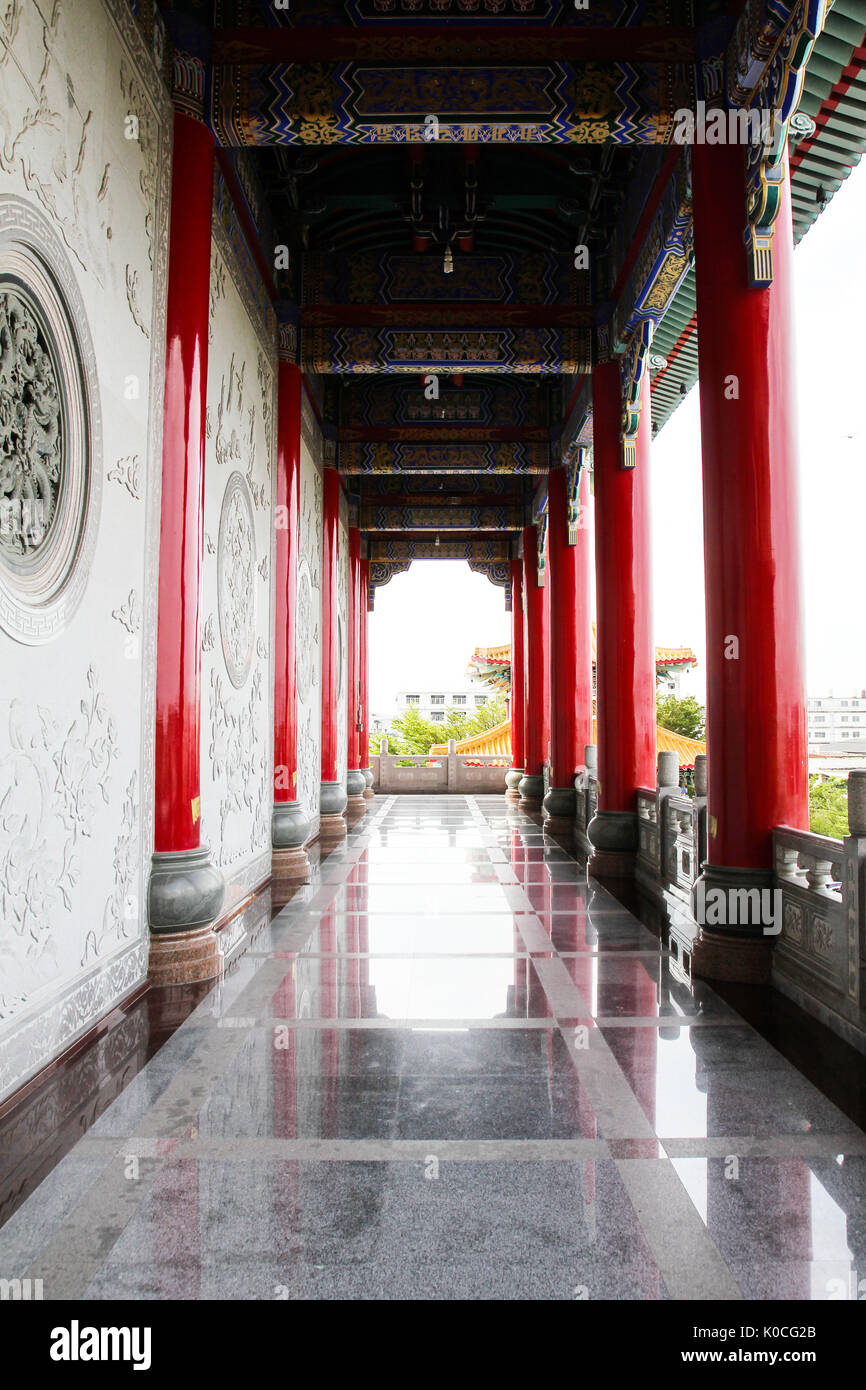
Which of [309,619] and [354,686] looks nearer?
[309,619]

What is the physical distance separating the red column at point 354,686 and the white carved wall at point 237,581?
6783 millimetres

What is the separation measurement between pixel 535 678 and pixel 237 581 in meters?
9.39

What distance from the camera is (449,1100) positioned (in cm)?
285

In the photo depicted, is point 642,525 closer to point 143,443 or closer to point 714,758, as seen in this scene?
point 714,758

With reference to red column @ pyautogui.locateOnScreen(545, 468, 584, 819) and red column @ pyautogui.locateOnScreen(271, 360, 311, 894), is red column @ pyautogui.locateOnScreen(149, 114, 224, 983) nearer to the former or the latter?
red column @ pyautogui.locateOnScreen(271, 360, 311, 894)

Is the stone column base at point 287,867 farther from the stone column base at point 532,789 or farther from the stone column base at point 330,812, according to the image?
the stone column base at point 532,789

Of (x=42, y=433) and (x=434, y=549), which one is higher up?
(x=434, y=549)

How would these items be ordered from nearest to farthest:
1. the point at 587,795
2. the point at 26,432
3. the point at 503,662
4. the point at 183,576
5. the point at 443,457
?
the point at 26,432, the point at 183,576, the point at 587,795, the point at 443,457, the point at 503,662

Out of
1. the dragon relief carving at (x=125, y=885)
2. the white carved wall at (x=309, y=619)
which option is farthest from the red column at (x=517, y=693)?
the dragon relief carving at (x=125, y=885)

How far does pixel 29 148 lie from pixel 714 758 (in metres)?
3.91

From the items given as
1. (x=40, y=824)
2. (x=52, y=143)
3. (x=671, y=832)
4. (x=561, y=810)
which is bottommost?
(x=561, y=810)

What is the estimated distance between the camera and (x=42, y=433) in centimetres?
303

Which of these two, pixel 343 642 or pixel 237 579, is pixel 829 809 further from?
pixel 343 642

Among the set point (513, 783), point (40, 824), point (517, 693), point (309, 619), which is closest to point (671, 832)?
point (40, 824)
